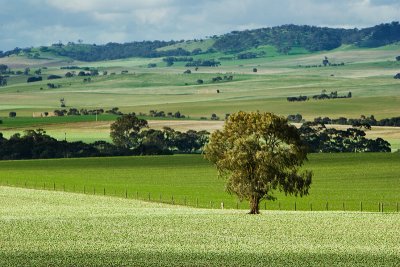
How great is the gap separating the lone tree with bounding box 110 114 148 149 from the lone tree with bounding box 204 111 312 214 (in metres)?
93.0

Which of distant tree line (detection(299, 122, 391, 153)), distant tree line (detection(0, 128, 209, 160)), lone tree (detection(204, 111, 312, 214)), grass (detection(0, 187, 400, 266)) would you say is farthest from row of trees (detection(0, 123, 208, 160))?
grass (detection(0, 187, 400, 266))

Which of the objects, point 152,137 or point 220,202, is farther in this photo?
point 152,137

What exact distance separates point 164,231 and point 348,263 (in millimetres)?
14530

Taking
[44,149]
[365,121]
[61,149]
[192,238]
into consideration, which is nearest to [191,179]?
[44,149]

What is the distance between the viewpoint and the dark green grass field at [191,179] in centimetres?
8962

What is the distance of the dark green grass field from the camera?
294 ft

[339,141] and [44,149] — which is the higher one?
[44,149]

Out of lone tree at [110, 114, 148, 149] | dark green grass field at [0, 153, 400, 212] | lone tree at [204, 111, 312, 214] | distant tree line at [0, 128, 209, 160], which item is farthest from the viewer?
lone tree at [110, 114, 148, 149]

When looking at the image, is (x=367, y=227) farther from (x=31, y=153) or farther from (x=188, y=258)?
(x=31, y=153)

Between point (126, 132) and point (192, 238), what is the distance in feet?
389

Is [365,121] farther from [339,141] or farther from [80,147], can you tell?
[80,147]

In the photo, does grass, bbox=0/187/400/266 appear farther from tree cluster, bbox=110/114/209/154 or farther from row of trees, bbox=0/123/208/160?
tree cluster, bbox=110/114/209/154

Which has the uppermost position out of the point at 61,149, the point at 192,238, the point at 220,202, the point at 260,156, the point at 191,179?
the point at 260,156

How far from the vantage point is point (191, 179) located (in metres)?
110
